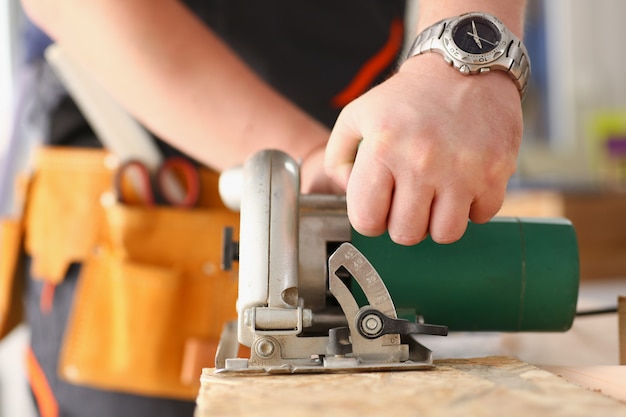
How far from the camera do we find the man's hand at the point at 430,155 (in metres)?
0.57

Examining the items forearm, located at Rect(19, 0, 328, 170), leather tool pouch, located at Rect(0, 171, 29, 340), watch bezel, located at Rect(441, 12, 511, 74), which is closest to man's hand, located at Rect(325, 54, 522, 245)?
watch bezel, located at Rect(441, 12, 511, 74)

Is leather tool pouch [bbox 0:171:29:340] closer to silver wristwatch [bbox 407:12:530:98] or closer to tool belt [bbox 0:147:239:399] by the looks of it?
tool belt [bbox 0:147:239:399]

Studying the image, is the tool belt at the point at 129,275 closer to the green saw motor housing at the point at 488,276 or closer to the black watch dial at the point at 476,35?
the green saw motor housing at the point at 488,276

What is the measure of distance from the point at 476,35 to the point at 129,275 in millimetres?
682

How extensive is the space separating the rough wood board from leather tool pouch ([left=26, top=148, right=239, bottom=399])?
1.86 ft

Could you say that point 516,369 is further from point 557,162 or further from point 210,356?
point 557,162

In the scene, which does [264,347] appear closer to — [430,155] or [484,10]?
[430,155]

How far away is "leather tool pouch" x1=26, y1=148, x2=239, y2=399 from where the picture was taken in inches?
42.0

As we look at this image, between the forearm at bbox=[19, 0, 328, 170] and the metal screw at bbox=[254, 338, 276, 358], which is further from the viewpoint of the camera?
the forearm at bbox=[19, 0, 328, 170]

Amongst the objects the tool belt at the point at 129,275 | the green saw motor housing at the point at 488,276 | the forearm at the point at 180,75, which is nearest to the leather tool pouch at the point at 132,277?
the tool belt at the point at 129,275

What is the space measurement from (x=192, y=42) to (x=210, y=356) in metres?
0.48

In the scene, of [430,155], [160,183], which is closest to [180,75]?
[160,183]

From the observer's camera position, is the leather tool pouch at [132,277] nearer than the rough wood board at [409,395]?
No

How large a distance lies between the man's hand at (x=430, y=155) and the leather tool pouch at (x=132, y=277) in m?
0.55
